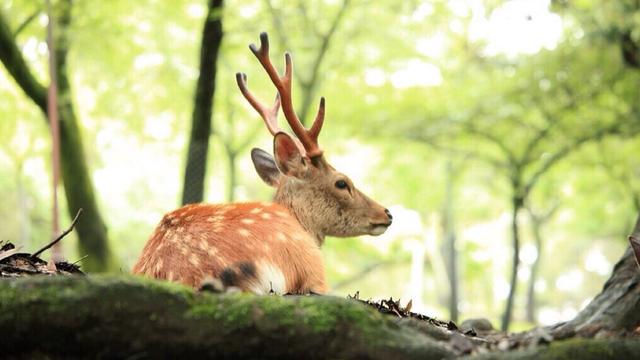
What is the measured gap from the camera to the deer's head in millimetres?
5270

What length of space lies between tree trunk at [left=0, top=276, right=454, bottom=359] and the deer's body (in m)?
1.14

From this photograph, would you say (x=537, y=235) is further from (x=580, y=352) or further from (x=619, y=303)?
(x=580, y=352)

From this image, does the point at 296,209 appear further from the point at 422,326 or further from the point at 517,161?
the point at 517,161

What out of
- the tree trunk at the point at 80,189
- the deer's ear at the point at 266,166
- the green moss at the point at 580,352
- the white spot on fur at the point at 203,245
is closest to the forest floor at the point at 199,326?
the green moss at the point at 580,352

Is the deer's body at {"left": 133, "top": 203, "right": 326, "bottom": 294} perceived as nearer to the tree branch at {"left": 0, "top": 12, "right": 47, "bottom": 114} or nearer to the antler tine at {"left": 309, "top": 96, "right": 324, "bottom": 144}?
the antler tine at {"left": 309, "top": 96, "right": 324, "bottom": 144}

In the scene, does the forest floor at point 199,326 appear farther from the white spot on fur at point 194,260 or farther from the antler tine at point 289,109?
the antler tine at point 289,109

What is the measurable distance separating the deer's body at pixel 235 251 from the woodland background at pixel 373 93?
162 inches

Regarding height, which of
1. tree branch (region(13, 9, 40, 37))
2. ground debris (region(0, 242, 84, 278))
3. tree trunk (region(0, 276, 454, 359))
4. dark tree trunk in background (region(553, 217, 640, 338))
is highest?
tree branch (region(13, 9, 40, 37))

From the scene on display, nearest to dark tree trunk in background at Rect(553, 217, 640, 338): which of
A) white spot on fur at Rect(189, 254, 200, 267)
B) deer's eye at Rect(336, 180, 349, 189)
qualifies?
deer's eye at Rect(336, 180, 349, 189)

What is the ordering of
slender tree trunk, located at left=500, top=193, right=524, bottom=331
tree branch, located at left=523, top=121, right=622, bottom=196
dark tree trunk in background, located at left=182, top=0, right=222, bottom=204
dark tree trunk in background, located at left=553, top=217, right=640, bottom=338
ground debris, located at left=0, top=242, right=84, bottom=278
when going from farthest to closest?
slender tree trunk, located at left=500, top=193, right=524, bottom=331 < tree branch, located at left=523, top=121, right=622, bottom=196 < dark tree trunk in background, located at left=182, top=0, right=222, bottom=204 < dark tree trunk in background, located at left=553, top=217, right=640, bottom=338 < ground debris, located at left=0, top=242, right=84, bottom=278

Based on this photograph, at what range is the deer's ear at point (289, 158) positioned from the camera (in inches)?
209

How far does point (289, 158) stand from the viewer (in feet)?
17.8

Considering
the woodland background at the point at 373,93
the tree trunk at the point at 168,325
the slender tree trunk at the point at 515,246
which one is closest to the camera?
the tree trunk at the point at 168,325

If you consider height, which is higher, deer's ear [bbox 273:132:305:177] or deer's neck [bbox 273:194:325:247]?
deer's ear [bbox 273:132:305:177]
